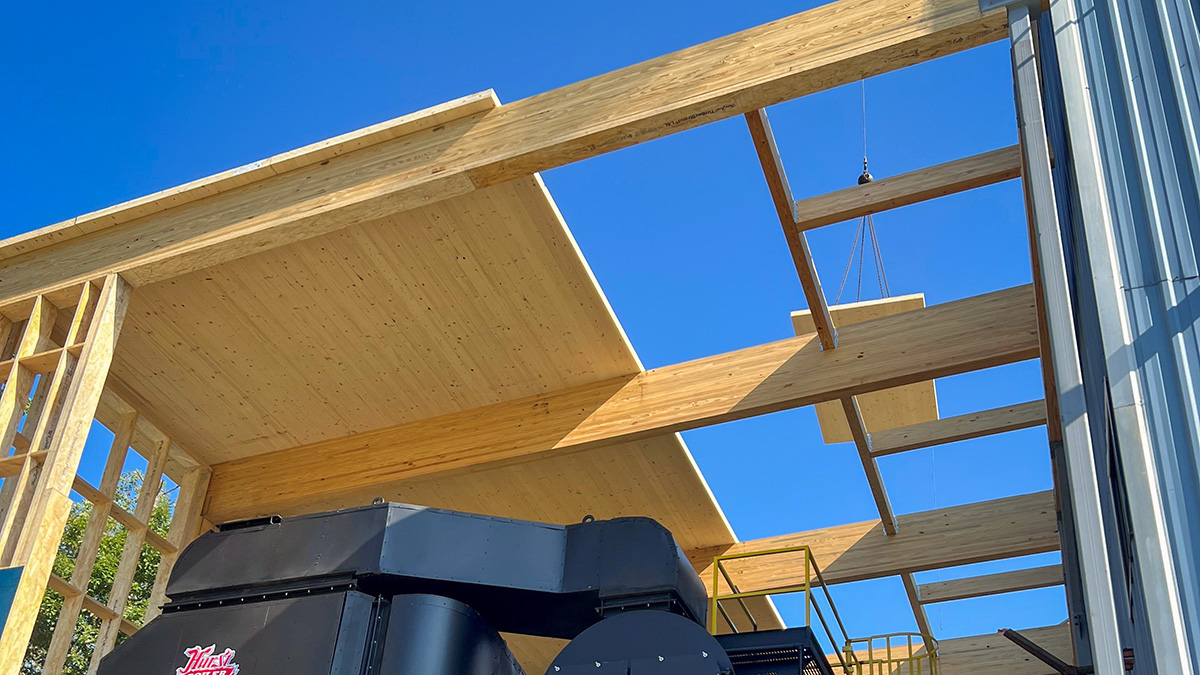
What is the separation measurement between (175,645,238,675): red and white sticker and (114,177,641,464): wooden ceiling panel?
14.3 feet

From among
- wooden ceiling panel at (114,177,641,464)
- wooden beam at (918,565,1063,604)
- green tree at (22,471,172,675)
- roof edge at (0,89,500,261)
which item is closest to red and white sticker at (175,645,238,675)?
wooden ceiling panel at (114,177,641,464)

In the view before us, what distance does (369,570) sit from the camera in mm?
8609

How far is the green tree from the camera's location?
26.4 m

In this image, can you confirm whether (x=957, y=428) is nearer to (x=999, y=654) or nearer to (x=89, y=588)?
(x=999, y=654)

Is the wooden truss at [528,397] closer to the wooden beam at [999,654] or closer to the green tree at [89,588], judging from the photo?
the wooden beam at [999,654]

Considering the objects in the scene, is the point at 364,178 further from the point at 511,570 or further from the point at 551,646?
the point at 551,646

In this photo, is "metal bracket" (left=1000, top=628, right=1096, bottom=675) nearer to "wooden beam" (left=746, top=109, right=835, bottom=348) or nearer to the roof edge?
"wooden beam" (left=746, top=109, right=835, bottom=348)

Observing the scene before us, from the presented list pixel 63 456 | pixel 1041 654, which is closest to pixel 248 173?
pixel 63 456

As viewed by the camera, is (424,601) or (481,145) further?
(481,145)

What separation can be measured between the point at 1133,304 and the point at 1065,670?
3.19 metres

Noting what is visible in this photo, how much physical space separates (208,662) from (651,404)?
214 inches

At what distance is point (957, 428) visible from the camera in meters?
11.9

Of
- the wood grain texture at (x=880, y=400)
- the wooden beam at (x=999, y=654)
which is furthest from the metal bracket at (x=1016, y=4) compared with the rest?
the wooden beam at (x=999, y=654)

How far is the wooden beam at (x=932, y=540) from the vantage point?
1276 cm
